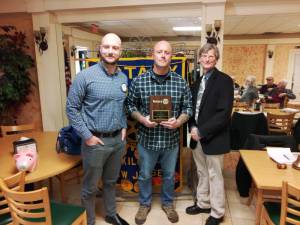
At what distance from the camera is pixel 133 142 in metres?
2.75

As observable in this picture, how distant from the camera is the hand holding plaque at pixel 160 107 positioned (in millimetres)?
2102

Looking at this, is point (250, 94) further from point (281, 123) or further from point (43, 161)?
point (43, 161)

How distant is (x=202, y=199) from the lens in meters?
2.48

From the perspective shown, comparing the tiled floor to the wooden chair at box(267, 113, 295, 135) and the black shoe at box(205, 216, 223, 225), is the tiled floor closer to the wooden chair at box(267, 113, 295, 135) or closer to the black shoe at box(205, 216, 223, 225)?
the black shoe at box(205, 216, 223, 225)

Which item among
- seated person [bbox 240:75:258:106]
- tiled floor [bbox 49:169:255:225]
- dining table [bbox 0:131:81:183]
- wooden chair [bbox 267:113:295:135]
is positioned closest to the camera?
dining table [bbox 0:131:81:183]

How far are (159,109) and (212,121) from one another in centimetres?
44

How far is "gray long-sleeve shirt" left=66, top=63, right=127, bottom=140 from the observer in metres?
1.87

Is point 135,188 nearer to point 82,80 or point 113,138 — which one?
point 113,138

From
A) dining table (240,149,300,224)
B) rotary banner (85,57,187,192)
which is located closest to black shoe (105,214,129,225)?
rotary banner (85,57,187,192)

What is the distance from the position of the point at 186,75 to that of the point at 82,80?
120 centimetres

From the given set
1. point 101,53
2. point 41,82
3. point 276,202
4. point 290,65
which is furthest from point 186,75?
point 290,65

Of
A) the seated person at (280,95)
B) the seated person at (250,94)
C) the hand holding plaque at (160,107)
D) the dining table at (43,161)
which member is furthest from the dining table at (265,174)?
the seated person at (280,95)

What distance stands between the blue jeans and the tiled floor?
16 cm

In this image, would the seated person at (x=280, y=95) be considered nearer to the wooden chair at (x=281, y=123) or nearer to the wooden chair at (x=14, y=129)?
the wooden chair at (x=281, y=123)
